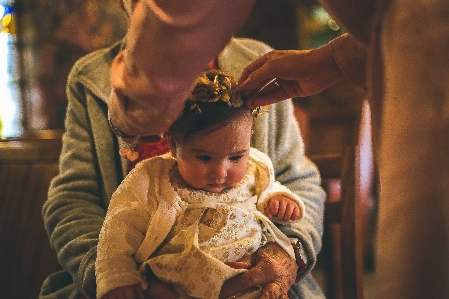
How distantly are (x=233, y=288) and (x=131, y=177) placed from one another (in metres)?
0.28

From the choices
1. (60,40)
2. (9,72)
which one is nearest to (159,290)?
(60,40)

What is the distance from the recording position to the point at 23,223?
4.47 feet

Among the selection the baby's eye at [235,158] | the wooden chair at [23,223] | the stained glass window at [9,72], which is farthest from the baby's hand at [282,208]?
Answer: the stained glass window at [9,72]

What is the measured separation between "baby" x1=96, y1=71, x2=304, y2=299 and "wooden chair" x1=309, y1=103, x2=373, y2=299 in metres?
0.35

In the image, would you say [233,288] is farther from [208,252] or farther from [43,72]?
[43,72]

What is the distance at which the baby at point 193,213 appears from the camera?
86cm

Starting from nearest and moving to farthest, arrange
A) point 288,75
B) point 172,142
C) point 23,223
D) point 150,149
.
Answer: point 288,75, point 172,142, point 150,149, point 23,223

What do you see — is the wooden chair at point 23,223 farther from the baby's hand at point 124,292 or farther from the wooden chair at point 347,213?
the wooden chair at point 347,213

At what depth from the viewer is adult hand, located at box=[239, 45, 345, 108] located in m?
0.81

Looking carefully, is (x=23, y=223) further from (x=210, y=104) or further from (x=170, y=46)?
(x=170, y=46)

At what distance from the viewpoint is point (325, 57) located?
31.5 inches

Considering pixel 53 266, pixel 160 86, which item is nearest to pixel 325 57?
pixel 160 86

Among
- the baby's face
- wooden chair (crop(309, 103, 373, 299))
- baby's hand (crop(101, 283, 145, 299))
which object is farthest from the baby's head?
wooden chair (crop(309, 103, 373, 299))

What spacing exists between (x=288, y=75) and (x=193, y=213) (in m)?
0.31
